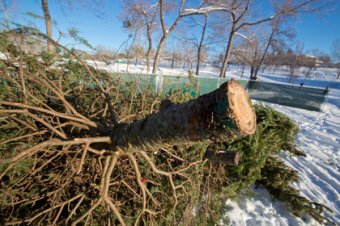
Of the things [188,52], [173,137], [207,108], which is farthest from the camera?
[188,52]

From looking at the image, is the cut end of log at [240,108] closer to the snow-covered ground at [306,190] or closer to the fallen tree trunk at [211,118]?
the fallen tree trunk at [211,118]

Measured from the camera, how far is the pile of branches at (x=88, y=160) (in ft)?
4.55

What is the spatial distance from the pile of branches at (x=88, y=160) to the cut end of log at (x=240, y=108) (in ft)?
1.46

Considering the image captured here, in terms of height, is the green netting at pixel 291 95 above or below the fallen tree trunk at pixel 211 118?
below

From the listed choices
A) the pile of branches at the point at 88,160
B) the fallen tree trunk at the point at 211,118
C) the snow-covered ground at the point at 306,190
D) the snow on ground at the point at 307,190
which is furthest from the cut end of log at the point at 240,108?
the snow on ground at the point at 307,190

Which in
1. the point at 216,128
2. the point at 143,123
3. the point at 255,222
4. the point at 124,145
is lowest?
the point at 255,222

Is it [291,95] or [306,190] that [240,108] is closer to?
[306,190]

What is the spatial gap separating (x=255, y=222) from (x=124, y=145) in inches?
105

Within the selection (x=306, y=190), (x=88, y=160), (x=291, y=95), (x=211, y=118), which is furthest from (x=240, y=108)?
(x=291, y=95)

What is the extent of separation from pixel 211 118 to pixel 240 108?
0.13m

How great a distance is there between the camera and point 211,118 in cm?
72

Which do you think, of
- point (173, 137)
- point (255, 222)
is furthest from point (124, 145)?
point (255, 222)

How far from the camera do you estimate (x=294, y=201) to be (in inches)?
117

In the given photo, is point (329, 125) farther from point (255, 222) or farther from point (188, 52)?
point (188, 52)
